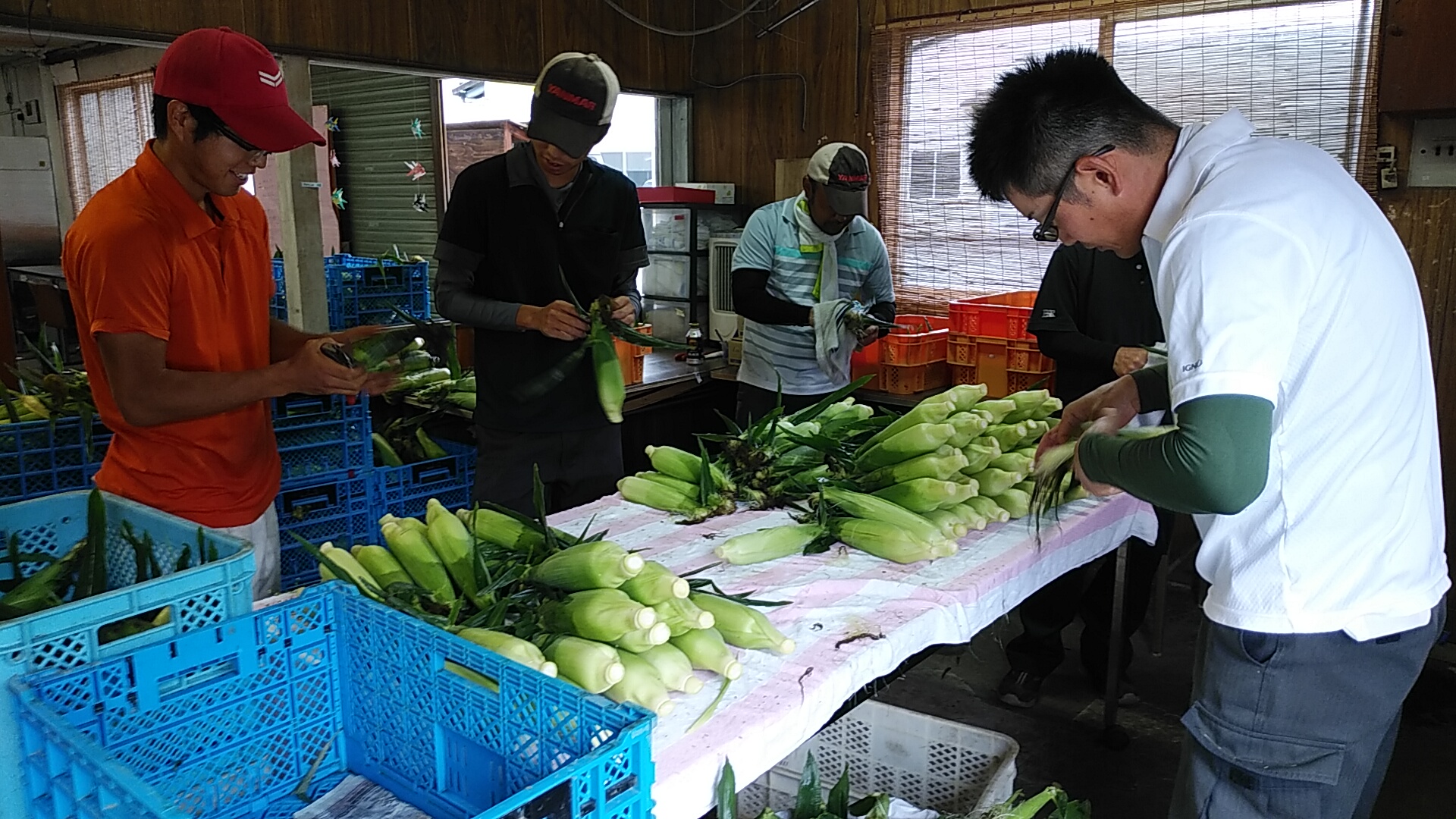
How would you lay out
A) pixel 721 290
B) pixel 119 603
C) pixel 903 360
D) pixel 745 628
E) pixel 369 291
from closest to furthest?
pixel 119 603 → pixel 745 628 → pixel 369 291 → pixel 903 360 → pixel 721 290

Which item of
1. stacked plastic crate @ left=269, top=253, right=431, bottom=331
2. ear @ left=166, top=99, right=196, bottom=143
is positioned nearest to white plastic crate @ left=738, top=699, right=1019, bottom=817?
ear @ left=166, top=99, right=196, bottom=143

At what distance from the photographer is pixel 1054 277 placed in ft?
11.7

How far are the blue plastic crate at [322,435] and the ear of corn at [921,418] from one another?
6.55ft

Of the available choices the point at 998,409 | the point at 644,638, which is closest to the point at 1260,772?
the point at 644,638

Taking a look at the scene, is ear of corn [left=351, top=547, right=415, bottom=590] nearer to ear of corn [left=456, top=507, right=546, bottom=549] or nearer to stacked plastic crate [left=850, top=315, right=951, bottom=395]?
ear of corn [left=456, top=507, right=546, bottom=549]

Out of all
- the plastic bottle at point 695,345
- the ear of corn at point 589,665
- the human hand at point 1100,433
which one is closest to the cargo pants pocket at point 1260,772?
the human hand at point 1100,433

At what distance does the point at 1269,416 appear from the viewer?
1426mm

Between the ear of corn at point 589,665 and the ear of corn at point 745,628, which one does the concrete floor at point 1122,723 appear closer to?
the ear of corn at point 745,628

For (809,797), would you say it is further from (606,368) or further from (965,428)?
(606,368)

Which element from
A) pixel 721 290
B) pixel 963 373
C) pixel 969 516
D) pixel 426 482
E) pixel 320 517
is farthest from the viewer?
pixel 721 290

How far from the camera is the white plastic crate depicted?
7.61ft

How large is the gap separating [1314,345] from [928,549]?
103 cm

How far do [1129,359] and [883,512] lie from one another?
1.30 meters

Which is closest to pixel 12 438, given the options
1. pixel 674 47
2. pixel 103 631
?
pixel 103 631
